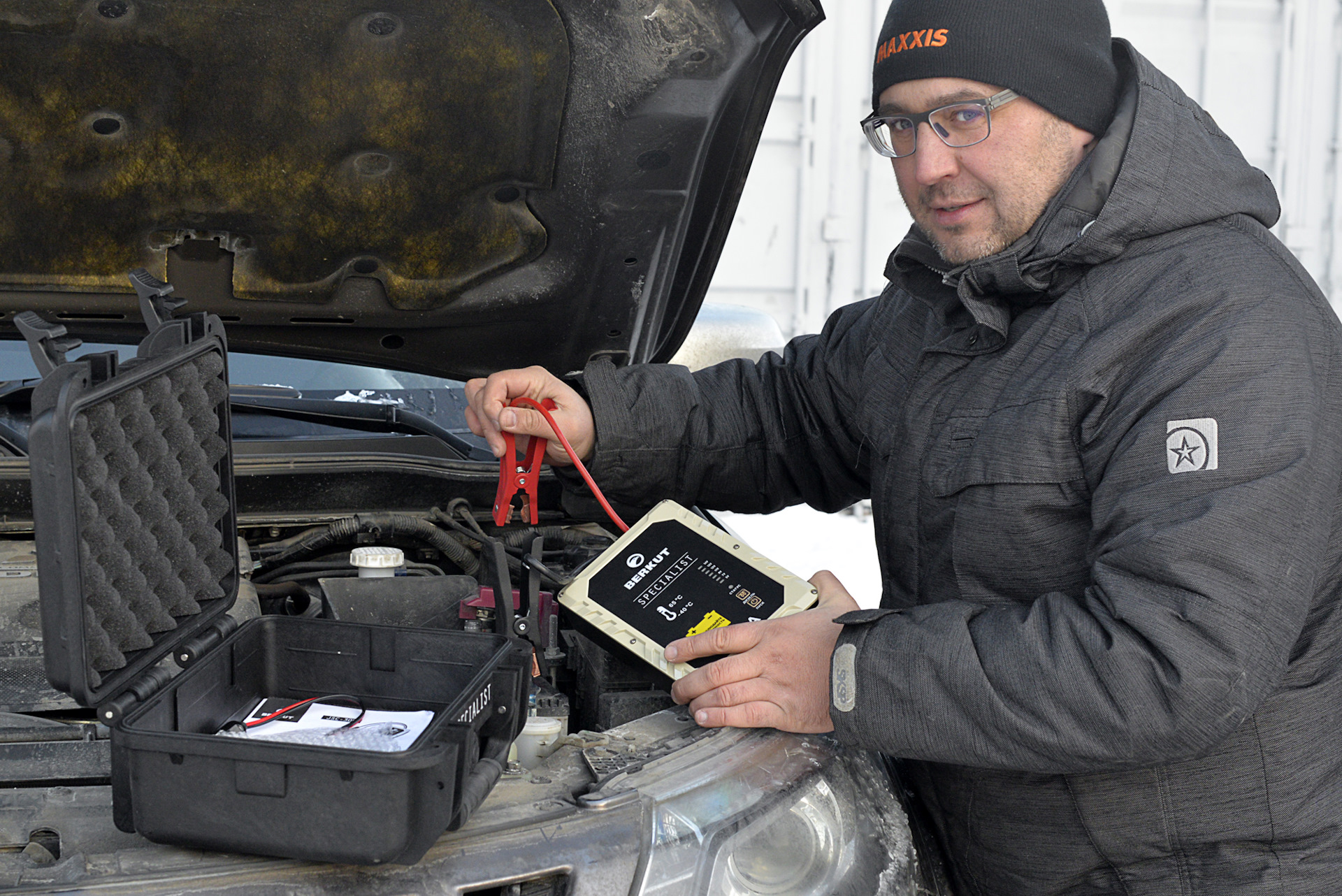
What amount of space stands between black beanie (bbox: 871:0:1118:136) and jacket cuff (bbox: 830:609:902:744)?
0.70 meters

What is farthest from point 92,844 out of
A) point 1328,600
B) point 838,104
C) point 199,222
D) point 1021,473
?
point 838,104

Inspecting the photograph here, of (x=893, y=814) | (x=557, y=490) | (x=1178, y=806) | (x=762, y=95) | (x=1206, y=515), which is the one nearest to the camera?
(x=1206, y=515)

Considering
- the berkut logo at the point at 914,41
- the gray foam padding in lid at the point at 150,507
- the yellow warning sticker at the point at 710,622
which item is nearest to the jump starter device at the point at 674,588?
the yellow warning sticker at the point at 710,622

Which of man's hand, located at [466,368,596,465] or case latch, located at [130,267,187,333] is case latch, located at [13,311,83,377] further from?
man's hand, located at [466,368,596,465]

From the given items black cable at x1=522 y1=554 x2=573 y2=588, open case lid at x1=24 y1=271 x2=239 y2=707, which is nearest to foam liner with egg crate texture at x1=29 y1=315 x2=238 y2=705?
open case lid at x1=24 y1=271 x2=239 y2=707

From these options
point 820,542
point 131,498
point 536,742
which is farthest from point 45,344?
point 820,542

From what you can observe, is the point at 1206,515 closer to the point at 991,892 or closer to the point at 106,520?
the point at 991,892

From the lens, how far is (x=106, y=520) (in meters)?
1.08

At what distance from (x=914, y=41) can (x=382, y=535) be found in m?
1.19

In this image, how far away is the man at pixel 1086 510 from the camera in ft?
4.04

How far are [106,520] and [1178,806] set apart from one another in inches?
47.8

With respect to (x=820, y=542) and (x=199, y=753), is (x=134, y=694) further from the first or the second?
(x=820, y=542)

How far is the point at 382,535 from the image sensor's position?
2035mm

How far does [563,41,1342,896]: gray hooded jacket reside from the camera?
1225 millimetres
